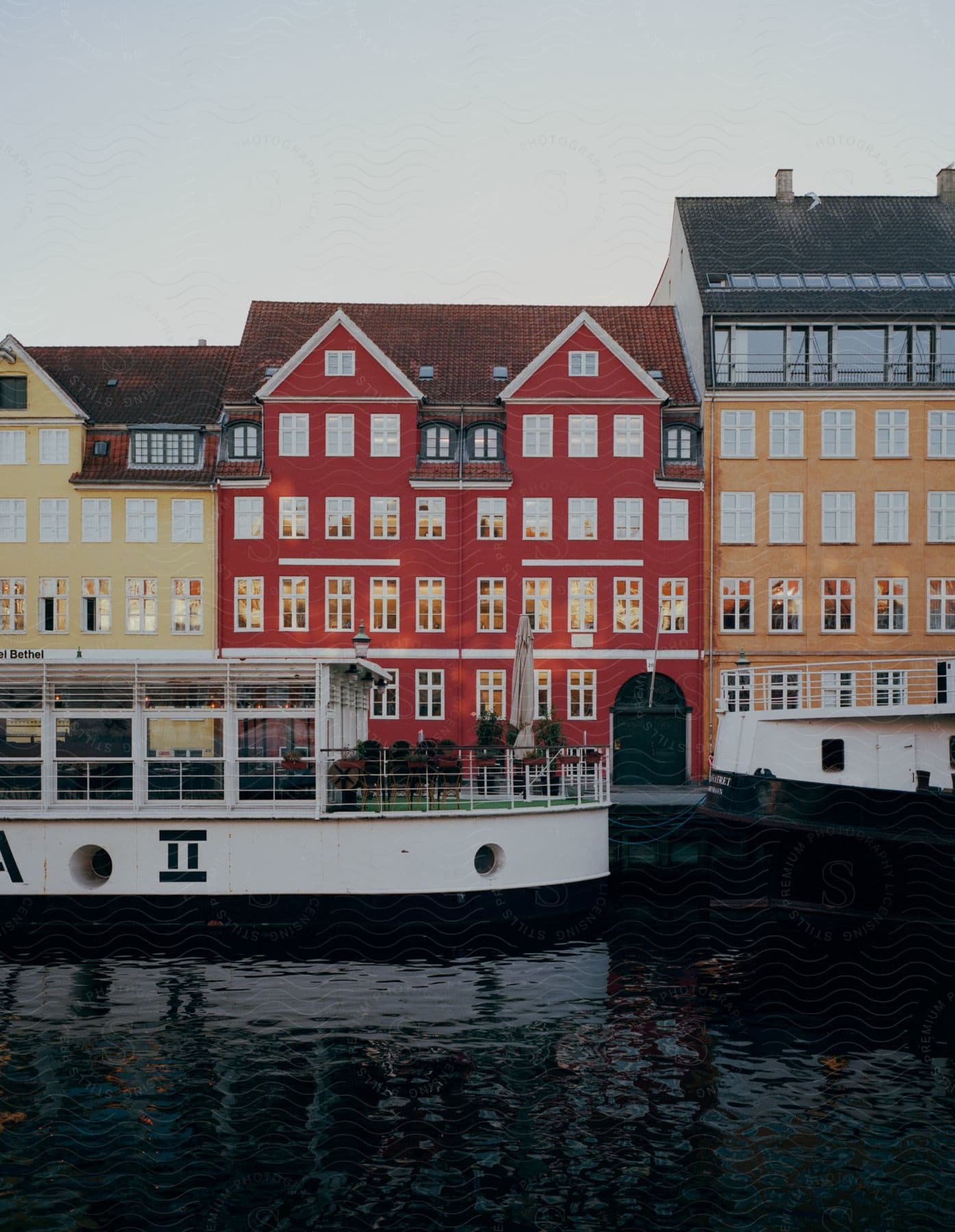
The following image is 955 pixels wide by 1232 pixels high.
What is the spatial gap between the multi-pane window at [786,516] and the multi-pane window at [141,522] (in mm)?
22027

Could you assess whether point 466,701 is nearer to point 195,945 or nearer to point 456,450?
point 456,450

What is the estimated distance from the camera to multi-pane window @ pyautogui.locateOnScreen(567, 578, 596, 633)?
139 feet

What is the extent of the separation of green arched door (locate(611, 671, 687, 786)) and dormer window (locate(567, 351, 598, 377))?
11.5 meters

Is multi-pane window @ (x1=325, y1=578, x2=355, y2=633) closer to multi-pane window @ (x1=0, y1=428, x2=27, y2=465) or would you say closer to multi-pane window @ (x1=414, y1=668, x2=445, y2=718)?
multi-pane window @ (x1=414, y1=668, x2=445, y2=718)

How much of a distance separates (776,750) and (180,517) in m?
24.1

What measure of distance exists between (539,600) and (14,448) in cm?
1966

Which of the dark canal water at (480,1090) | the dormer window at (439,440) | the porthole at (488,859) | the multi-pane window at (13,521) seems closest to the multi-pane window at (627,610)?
the dormer window at (439,440)

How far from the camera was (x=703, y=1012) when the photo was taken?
18688 mm

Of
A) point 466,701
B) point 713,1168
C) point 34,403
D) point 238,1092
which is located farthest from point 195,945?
point 34,403

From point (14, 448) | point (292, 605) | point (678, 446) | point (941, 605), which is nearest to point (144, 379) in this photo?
point (14, 448)

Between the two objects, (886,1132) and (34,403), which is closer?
(886,1132)

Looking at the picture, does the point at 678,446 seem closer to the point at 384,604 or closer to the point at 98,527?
the point at 384,604

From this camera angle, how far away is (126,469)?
141 feet

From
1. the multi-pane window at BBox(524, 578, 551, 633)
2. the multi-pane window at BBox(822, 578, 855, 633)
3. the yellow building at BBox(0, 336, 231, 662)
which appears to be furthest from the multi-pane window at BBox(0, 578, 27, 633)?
the multi-pane window at BBox(822, 578, 855, 633)
